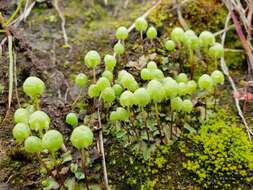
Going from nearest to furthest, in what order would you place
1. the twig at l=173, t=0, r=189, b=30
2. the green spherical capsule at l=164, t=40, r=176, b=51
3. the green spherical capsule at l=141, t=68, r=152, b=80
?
the green spherical capsule at l=141, t=68, r=152, b=80
the green spherical capsule at l=164, t=40, r=176, b=51
the twig at l=173, t=0, r=189, b=30

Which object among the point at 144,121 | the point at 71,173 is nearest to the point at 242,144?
the point at 144,121

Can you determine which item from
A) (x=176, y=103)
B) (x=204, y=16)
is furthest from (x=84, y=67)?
(x=204, y=16)

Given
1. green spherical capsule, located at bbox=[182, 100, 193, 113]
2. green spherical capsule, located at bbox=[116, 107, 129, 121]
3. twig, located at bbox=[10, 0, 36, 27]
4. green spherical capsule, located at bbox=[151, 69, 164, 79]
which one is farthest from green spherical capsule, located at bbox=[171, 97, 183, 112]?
twig, located at bbox=[10, 0, 36, 27]

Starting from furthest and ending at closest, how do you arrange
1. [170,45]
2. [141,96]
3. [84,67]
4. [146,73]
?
[84,67]
[170,45]
[146,73]
[141,96]

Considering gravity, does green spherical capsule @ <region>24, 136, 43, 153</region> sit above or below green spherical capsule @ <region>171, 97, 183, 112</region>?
below

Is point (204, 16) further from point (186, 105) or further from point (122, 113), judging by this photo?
point (122, 113)

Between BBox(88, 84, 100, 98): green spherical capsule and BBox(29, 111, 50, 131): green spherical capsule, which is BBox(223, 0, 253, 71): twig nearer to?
BBox(88, 84, 100, 98): green spherical capsule

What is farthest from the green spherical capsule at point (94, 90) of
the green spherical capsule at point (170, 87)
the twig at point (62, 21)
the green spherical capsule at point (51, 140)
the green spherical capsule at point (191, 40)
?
the twig at point (62, 21)

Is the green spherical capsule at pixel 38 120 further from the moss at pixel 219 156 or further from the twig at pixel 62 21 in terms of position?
the twig at pixel 62 21
